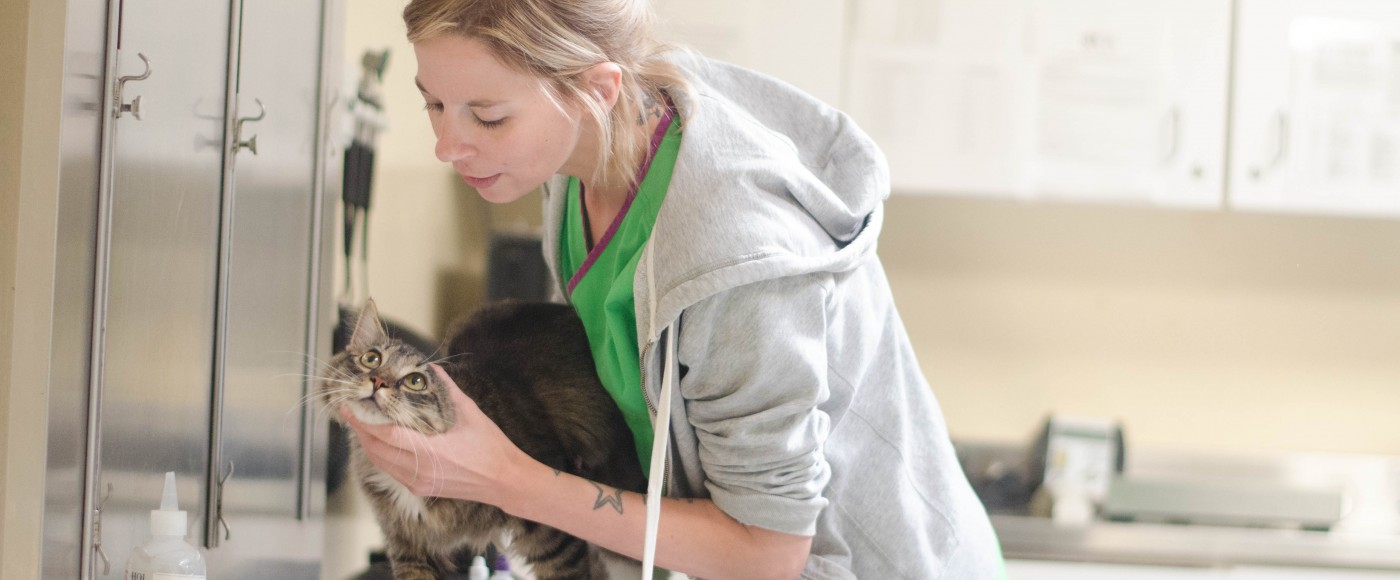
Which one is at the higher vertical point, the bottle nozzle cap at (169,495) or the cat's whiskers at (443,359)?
the cat's whiskers at (443,359)

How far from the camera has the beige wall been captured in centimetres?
71

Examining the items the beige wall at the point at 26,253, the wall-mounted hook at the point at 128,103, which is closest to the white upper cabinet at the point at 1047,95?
the wall-mounted hook at the point at 128,103

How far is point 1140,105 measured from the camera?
232 cm

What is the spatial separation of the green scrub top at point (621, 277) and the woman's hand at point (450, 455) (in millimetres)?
126

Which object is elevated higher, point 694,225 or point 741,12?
point 741,12

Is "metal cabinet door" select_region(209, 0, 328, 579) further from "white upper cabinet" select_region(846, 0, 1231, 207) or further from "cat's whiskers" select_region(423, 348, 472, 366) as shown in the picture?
"white upper cabinet" select_region(846, 0, 1231, 207)

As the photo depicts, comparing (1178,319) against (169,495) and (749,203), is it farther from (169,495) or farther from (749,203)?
(169,495)

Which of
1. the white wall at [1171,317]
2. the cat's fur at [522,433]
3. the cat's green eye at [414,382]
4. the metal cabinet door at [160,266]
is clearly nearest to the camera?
the metal cabinet door at [160,266]

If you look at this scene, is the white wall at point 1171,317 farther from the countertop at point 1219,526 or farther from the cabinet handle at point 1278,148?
the cabinet handle at point 1278,148

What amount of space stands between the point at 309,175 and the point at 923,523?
30.5 inches

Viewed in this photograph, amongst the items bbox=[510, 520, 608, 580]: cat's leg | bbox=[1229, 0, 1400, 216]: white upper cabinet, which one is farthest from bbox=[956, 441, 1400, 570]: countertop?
bbox=[510, 520, 608, 580]: cat's leg

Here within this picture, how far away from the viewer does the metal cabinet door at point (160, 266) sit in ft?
2.66

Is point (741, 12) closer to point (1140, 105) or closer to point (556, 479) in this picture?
point (1140, 105)

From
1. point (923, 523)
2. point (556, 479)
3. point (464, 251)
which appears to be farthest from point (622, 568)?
point (464, 251)
